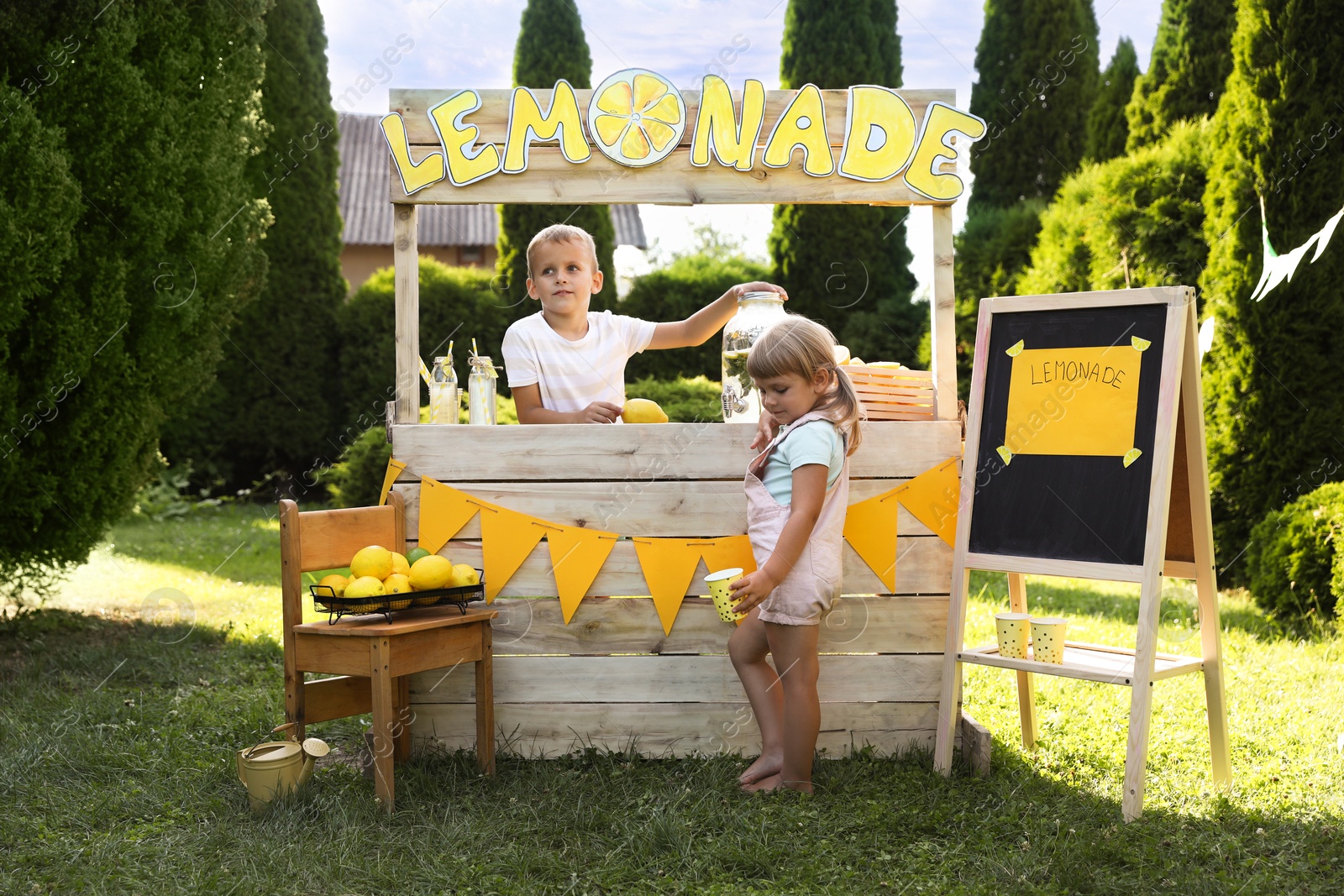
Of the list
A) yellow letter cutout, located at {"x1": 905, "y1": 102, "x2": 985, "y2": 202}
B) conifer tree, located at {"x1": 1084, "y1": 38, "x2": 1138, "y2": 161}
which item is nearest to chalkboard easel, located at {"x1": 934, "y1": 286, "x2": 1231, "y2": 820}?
yellow letter cutout, located at {"x1": 905, "y1": 102, "x2": 985, "y2": 202}

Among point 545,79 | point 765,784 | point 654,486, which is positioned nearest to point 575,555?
point 654,486

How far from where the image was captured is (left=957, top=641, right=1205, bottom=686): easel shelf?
3.01 meters

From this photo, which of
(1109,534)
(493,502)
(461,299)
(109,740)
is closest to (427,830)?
(493,502)

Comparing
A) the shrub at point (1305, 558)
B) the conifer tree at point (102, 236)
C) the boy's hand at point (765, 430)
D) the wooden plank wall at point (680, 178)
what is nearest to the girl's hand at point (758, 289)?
the wooden plank wall at point (680, 178)

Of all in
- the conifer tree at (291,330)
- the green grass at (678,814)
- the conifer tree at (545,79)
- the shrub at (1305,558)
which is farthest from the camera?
the conifer tree at (545,79)

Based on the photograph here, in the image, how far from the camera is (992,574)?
7355 millimetres

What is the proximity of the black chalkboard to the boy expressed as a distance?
786 millimetres

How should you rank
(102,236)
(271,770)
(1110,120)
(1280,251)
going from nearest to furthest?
1. (271,770)
2. (102,236)
3. (1280,251)
4. (1110,120)

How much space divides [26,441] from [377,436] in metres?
3.72

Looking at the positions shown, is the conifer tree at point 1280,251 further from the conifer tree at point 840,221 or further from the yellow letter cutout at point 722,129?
the conifer tree at point 840,221

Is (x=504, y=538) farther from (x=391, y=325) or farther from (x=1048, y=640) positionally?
(x=391, y=325)

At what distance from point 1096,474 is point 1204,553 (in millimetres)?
409

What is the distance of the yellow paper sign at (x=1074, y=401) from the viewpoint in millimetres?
3129

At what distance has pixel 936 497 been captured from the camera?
3.52 meters
